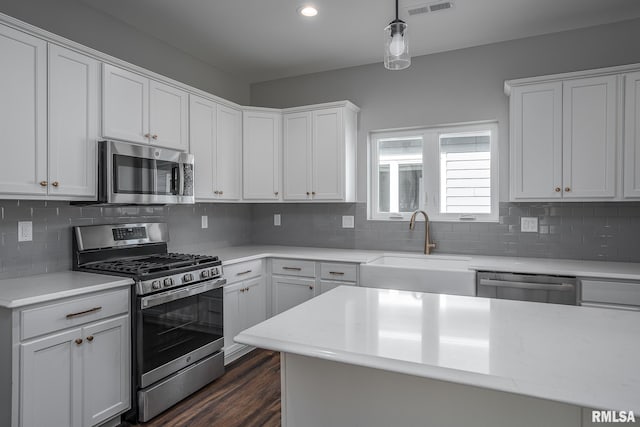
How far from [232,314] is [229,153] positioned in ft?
4.86

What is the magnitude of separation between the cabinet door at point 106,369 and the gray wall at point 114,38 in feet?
6.46

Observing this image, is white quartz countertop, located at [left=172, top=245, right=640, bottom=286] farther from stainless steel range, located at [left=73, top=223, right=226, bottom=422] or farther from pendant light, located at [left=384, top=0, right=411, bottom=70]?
pendant light, located at [left=384, top=0, right=411, bottom=70]

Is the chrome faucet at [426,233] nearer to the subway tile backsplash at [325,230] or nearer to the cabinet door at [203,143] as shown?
the subway tile backsplash at [325,230]

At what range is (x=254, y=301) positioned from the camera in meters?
3.54

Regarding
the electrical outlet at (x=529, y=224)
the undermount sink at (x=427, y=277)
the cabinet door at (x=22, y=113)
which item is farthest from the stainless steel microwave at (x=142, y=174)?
the electrical outlet at (x=529, y=224)

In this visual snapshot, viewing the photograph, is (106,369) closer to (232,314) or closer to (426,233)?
(232,314)

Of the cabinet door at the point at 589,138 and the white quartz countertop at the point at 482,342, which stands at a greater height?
the cabinet door at the point at 589,138

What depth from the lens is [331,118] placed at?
3777 mm

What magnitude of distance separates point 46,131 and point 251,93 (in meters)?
2.66

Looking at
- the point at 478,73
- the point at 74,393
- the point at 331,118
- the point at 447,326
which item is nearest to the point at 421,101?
the point at 478,73

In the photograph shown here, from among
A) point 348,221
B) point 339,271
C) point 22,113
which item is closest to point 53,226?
point 22,113

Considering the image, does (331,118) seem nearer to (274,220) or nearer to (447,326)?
(274,220)

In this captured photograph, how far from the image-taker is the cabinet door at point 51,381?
6.25 ft

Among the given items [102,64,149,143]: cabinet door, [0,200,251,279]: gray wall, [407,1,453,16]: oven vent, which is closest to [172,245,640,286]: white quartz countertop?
[0,200,251,279]: gray wall
